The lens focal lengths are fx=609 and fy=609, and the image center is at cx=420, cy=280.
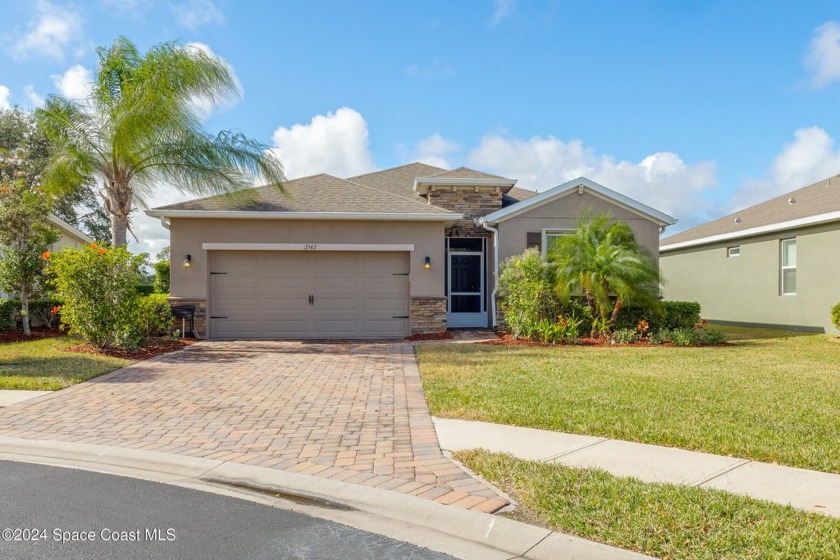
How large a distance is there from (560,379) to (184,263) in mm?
10276

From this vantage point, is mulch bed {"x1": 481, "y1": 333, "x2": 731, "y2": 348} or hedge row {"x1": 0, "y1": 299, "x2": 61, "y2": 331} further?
hedge row {"x1": 0, "y1": 299, "x2": 61, "y2": 331}

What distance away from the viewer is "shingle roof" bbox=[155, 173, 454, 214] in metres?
15.4

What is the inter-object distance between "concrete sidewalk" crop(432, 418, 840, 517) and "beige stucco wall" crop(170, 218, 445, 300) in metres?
9.67

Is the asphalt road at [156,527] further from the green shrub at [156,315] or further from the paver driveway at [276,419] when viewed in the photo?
the green shrub at [156,315]

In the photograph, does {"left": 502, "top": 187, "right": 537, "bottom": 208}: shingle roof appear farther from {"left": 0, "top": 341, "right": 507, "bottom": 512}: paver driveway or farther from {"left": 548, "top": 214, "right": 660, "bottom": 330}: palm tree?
{"left": 0, "top": 341, "right": 507, "bottom": 512}: paver driveway

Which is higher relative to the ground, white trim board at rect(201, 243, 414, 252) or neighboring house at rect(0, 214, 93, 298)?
neighboring house at rect(0, 214, 93, 298)

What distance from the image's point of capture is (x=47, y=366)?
33.1 ft

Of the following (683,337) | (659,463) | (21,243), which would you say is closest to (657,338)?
(683,337)

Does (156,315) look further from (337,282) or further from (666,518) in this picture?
(666,518)

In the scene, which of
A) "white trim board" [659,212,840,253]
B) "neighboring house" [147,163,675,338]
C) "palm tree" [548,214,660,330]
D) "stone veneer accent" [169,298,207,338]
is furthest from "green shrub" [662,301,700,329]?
"stone veneer accent" [169,298,207,338]

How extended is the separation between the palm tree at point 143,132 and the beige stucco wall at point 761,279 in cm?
1289

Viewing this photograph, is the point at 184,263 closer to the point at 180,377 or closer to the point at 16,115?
the point at 180,377

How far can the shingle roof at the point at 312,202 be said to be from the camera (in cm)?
1545

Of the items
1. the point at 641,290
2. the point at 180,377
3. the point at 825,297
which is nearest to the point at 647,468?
the point at 180,377
